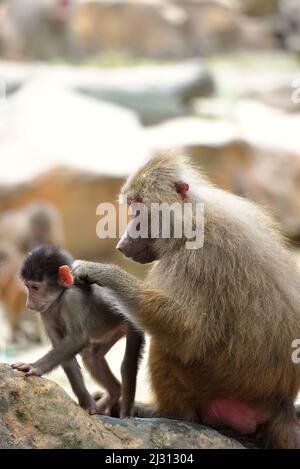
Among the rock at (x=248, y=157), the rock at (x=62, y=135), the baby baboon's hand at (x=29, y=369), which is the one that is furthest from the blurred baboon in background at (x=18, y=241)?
the baby baboon's hand at (x=29, y=369)

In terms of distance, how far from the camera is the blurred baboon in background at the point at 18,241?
758 centimetres

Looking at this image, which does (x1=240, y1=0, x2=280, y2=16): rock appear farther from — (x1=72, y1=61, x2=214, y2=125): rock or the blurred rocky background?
(x1=72, y1=61, x2=214, y2=125): rock

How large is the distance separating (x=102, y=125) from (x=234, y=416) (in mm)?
7628

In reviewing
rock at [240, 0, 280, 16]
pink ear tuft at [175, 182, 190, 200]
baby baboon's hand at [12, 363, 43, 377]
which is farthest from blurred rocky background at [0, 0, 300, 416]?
rock at [240, 0, 280, 16]

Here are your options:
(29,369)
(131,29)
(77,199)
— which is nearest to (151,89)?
(77,199)

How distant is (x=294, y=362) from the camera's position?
131 inches

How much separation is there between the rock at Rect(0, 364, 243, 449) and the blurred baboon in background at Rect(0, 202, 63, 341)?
13.8 ft

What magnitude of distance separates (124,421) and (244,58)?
16649 mm

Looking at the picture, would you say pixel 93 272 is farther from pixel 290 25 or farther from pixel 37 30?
pixel 290 25

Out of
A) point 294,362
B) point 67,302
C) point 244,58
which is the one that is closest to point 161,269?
point 67,302

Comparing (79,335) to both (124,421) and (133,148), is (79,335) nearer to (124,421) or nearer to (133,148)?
(124,421)

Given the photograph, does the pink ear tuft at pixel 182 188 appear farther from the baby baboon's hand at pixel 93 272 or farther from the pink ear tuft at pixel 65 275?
the pink ear tuft at pixel 65 275

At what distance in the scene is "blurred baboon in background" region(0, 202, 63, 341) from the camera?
24.9ft

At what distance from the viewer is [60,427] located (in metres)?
3.07
